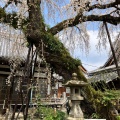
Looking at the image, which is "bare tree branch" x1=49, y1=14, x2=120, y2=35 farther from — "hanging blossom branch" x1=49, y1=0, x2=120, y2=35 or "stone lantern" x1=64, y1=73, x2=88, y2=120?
"stone lantern" x1=64, y1=73, x2=88, y2=120

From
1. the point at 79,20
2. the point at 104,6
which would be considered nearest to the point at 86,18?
the point at 79,20

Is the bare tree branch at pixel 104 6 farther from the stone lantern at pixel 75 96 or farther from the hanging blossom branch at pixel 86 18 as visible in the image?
the stone lantern at pixel 75 96

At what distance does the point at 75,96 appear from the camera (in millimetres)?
4289

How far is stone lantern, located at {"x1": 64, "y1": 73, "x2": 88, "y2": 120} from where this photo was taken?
4.16 m

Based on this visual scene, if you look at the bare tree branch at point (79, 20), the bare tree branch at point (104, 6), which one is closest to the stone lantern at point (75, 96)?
the bare tree branch at point (79, 20)

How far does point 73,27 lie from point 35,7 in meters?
1.11

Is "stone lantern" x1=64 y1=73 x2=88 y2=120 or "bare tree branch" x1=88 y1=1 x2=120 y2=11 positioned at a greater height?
"bare tree branch" x1=88 y1=1 x2=120 y2=11

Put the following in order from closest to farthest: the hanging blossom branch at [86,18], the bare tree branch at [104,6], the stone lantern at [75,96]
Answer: the stone lantern at [75,96] < the hanging blossom branch at [86,18] < the bare tree branch at [104,6]

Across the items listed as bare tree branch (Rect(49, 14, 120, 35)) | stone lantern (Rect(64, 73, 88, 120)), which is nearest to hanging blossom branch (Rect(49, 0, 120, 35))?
bare tree branch (Rect(49, 14, 120, 35))

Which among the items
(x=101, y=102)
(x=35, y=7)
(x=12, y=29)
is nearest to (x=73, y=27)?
(x=35, y=7)

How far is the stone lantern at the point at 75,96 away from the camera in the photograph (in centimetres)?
416

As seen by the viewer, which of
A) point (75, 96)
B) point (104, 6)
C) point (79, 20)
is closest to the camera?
point (75, 96)

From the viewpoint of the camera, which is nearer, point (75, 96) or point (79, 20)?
point (75, 96)

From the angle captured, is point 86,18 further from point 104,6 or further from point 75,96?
point 75,96
